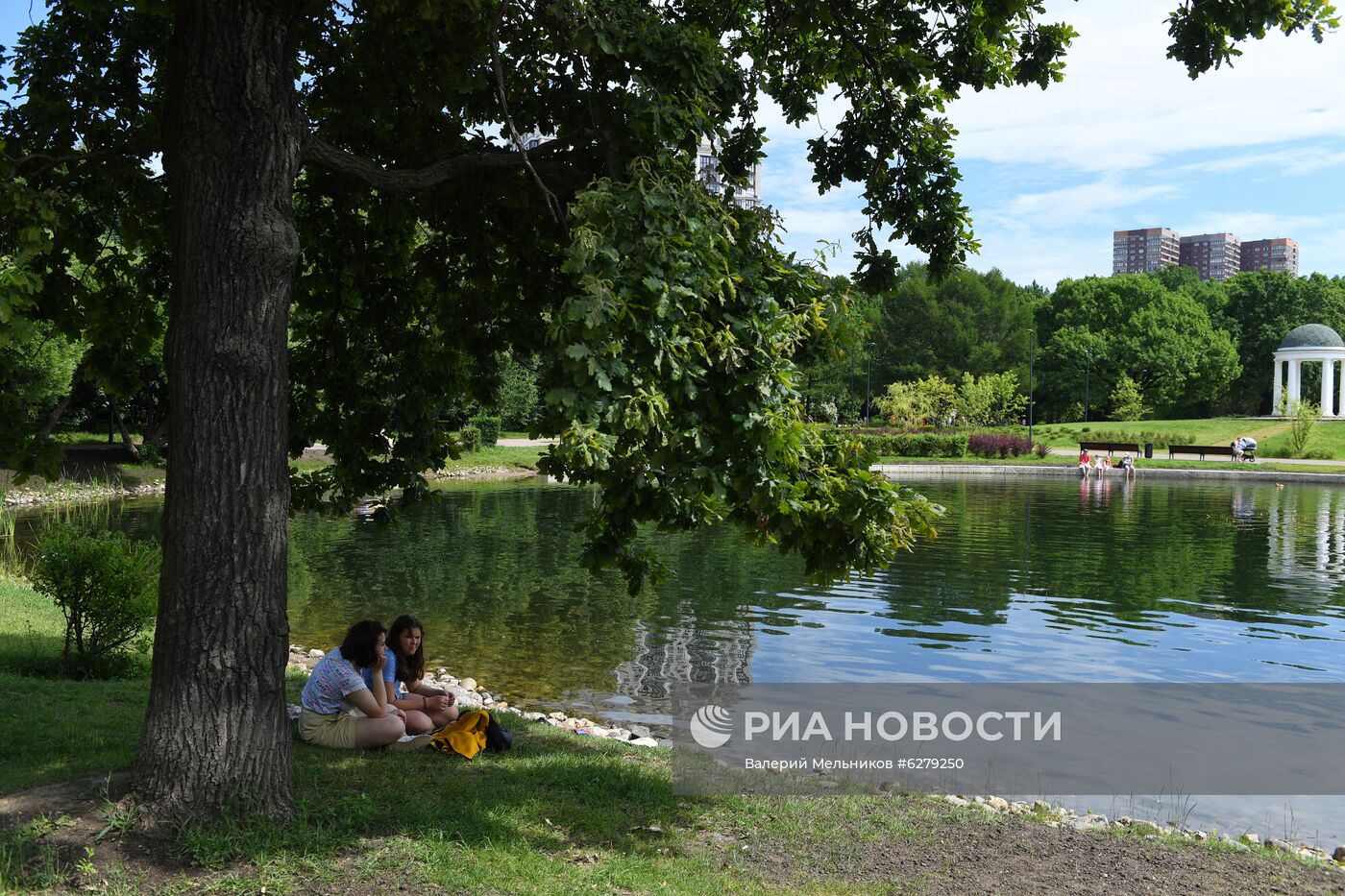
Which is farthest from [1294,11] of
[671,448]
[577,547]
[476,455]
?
[476,455]

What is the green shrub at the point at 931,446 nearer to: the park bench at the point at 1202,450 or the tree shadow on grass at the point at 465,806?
the park bench at the point at 1202,450

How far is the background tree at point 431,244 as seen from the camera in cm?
514

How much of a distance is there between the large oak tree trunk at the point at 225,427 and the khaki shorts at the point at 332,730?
4.98 ft

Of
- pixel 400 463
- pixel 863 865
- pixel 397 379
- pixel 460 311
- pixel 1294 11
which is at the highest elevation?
pixel 1294 11

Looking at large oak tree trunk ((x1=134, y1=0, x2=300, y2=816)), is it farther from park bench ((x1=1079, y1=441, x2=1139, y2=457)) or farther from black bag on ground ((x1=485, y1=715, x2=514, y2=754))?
park bench ((x1=1079, y1=441, x2=1139, y2=457))

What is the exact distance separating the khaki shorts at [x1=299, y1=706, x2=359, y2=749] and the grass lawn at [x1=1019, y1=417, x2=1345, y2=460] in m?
58.6

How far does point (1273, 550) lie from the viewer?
22.6 metres

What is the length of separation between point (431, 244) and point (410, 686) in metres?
3.48

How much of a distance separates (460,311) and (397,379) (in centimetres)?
82

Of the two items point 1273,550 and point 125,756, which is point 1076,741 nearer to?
point 125,756

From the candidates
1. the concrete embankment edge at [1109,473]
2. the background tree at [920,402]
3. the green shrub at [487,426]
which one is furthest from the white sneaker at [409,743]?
the background tree at [920,402]

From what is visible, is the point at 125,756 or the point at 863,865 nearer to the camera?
the point at 863,865

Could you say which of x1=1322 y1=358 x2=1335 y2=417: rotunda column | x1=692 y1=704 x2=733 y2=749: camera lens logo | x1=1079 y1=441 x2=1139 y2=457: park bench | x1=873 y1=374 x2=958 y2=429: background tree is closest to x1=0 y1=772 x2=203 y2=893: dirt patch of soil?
x1=692 y1=704 x2=733 y2=749: camera lens logo

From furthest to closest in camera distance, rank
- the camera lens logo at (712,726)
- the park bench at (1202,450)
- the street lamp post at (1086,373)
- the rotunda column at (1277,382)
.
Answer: the street lamp post at (1086,373) → the rotunda column at (1277,382) → the park bench at (1202,450) → the camera lens logo at (712,726)
